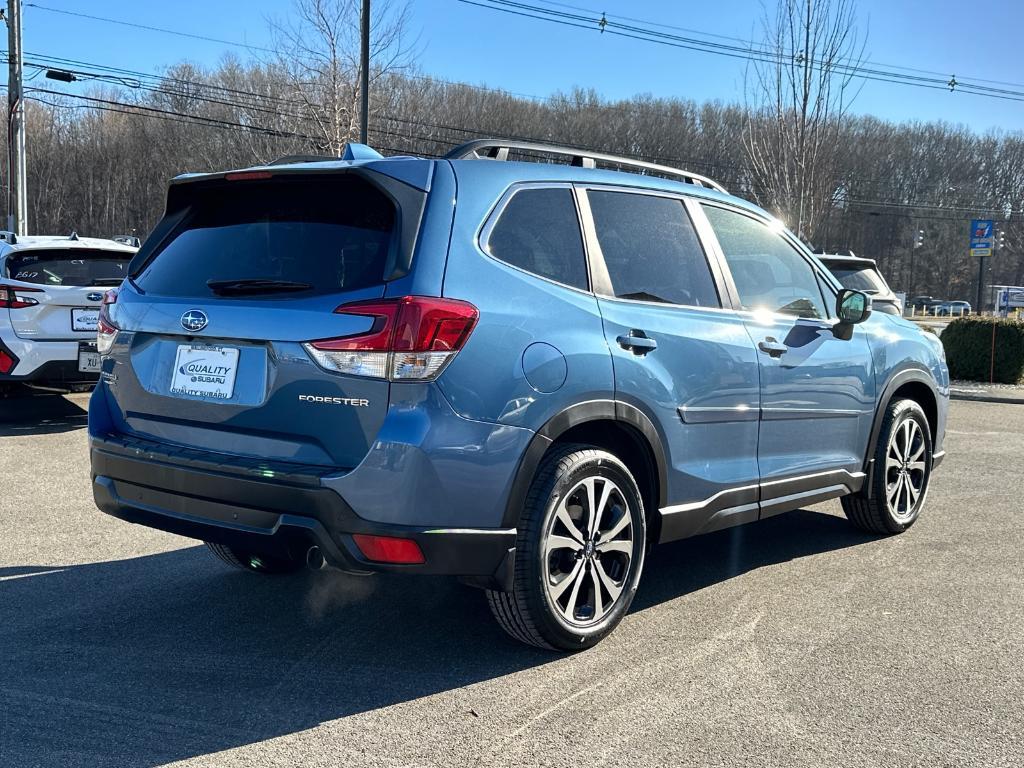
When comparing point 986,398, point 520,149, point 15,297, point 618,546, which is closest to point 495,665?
point 618,546

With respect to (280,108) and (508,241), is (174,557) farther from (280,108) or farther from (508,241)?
(280,108)

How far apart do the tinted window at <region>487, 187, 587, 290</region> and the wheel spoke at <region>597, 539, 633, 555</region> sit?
1.00 metres

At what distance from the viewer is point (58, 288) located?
895 cm

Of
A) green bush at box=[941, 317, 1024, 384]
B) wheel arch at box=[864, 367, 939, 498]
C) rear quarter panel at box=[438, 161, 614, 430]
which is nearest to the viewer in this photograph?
rear quarter panel at box=[438, 161, 614, 430]

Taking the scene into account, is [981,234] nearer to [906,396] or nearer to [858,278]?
[858,278]

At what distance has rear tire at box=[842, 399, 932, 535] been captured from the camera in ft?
18.4

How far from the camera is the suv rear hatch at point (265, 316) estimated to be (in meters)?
3.31

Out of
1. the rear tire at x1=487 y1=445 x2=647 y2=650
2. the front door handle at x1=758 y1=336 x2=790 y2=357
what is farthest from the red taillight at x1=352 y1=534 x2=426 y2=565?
the front door handle at x1=758 y1=336 x2=790 y2=357

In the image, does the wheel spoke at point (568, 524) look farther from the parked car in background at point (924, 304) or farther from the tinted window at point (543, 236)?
the parked car in background at point (924, 304)

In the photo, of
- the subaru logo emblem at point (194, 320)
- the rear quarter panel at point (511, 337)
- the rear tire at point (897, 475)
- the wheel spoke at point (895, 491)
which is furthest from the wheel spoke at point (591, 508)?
the wheel spoke at point (895, 491)

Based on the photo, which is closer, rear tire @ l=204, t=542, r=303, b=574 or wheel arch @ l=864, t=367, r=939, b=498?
rear tire @ l=204, t=542, r=303, b=574

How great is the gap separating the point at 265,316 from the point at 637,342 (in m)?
1.43

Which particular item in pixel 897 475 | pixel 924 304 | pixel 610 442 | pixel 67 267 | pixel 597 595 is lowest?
pixel 597 595

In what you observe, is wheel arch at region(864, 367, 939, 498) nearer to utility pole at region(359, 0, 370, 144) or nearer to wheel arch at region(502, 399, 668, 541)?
wheel arch at region(502, 399, 668, 541)
